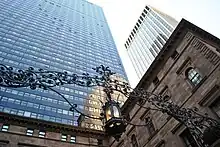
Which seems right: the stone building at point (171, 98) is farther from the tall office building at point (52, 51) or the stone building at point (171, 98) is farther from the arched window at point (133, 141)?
the tall office building at point (52, 51)

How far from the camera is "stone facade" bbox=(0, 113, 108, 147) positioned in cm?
2483

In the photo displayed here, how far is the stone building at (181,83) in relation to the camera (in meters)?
14.9

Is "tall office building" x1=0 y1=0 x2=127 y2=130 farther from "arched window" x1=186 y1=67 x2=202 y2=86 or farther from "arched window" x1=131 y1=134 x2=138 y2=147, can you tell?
"arched window" x1=186 y1=67 x2=202 y2=86

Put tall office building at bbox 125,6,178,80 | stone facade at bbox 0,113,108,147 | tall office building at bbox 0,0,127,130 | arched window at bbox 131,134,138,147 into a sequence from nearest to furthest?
arched window at bbox 131,134,138,147, stone facade at bbox 0,113,108,147, tall office building at bbox 0,0,127,130, tall office building at bbox 125,6,178,80

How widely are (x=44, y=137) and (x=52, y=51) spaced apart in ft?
160

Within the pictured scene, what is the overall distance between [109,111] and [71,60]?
66422mm

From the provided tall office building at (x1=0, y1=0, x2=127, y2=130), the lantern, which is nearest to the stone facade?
tall office building at (x1=0, y1=0, x2=127, y2=130)

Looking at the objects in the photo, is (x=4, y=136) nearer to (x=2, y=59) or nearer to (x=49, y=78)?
(x=49, y=78)

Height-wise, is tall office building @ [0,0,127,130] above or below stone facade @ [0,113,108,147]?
below

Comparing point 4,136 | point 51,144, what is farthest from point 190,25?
point 4,136

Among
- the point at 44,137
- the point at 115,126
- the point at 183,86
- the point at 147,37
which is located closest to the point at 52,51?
the point at 147,37

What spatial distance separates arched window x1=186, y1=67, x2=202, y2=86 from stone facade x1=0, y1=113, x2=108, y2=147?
1659cm

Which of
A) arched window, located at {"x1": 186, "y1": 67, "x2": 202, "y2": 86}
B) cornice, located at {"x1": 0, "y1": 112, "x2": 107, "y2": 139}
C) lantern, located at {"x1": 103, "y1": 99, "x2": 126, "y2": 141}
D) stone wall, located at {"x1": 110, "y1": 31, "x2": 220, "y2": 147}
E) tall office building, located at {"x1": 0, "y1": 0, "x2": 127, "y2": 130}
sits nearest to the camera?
lantern, located at {"x1": 103, "y1": 99, "x2": 126, "y2": 141}

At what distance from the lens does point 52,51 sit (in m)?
71.9
